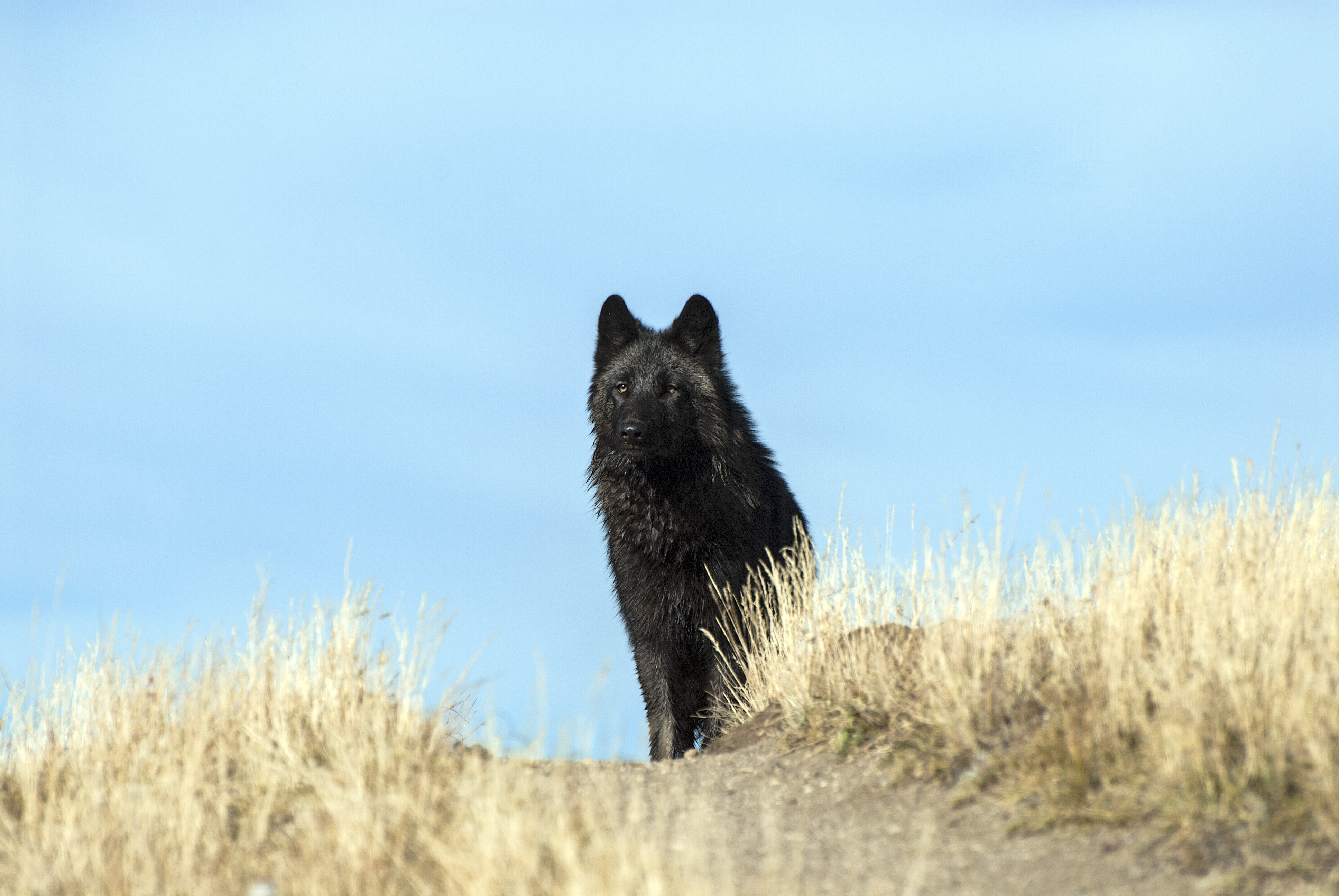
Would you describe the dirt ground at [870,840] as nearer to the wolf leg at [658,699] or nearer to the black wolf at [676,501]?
the wolf leg at [658,699]

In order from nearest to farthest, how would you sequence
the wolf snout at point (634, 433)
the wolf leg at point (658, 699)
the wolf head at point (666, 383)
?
the wolf snout at point (634, 433)
the wolf leg at point (658, 699)
the wolf head at point (666, 383)

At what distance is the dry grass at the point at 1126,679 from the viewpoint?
187 inches

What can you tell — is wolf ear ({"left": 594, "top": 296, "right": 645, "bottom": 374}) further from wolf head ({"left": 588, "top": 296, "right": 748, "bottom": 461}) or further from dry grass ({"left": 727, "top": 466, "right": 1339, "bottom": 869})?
dry grass ({"left": 727, "top": 466, "right": 1339, "bottom": 869})

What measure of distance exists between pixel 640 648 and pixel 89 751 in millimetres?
3880

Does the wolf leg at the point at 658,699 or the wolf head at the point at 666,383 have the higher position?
the wolf head at the point at 666,383

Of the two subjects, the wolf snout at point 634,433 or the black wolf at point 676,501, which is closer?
the wolf snout at point 634,433

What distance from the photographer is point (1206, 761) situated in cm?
484

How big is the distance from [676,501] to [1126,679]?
402cm

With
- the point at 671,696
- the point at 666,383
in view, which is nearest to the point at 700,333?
the point at 666,383

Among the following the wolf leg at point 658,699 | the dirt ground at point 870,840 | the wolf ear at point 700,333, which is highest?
the wolf ear at point 700,333

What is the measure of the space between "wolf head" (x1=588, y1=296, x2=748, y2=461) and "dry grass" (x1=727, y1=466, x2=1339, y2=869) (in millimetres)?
1558

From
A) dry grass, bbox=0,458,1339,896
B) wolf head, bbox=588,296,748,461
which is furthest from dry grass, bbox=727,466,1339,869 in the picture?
wolf head, bbox=588,296,748,461

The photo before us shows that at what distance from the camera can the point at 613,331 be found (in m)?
9.27

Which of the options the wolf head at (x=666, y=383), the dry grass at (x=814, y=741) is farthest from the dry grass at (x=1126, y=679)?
the wolf head at (x=666, y=383)
